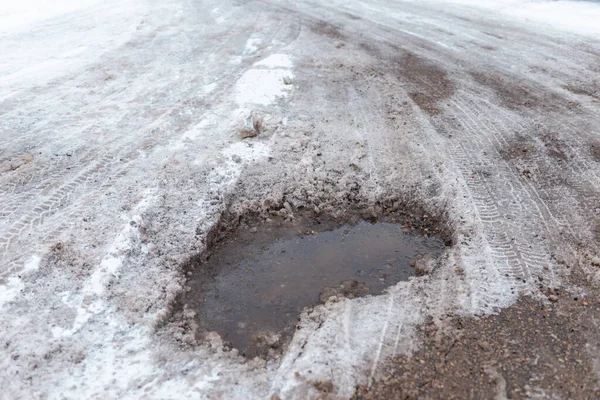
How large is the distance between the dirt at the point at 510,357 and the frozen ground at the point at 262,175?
0.14 m

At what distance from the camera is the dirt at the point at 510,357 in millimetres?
2916

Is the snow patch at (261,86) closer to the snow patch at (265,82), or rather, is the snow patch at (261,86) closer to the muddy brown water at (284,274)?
the snow patch at (265,82)

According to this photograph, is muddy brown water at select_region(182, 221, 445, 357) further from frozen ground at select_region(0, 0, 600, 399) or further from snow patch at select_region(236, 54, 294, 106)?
snow patch at select_region(236, 54, 294, 106)

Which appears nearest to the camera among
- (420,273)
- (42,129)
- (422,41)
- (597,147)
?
(420,273)

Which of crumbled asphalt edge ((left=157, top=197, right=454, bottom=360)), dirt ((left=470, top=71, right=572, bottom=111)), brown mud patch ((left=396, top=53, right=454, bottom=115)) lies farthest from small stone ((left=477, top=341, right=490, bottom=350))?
dirt ((left=470, top=71, right=572, bottom=111))

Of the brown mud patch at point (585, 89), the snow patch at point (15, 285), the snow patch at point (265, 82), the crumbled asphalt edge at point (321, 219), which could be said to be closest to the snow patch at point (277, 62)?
the snow patch at point (265, 82)

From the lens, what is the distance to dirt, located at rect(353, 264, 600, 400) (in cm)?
292

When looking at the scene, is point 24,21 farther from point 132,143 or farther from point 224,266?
point 224,266

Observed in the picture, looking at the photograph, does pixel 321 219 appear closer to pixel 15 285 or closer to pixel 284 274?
pixel 284 274

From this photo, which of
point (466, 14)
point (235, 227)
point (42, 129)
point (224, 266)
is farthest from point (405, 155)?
point (466, 14)

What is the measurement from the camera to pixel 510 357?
3.11 meters

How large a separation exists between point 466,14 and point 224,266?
10654 millimetres

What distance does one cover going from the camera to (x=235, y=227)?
183 inches

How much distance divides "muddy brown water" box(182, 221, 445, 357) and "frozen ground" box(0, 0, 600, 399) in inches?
7.8
